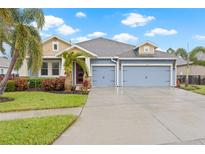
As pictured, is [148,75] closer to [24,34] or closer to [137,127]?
[24,34]

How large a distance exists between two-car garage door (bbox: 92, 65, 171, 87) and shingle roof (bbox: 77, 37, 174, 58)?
132cm

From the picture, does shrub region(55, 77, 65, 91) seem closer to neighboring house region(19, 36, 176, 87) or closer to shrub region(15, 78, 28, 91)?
shrub region(15, 78, 28, 91)

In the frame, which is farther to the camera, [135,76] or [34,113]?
[135,76]

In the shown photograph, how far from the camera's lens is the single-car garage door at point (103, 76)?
73.5 ft

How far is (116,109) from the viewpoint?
31.9ft

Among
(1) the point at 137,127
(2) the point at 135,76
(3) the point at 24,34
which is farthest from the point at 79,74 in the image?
(1) the point at 137,127

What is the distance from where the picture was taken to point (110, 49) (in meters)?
25.3

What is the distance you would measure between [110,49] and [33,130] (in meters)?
19.9

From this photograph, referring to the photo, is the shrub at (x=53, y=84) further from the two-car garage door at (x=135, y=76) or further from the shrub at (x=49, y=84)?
the two-car garage door at (x=135, y=76)

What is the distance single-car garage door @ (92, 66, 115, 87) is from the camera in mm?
22391

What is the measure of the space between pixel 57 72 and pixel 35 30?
9296mm

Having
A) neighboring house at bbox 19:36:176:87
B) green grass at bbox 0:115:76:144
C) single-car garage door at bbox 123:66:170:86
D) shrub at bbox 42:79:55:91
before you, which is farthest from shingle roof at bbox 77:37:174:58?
green grass at bbox 0:115:76:144

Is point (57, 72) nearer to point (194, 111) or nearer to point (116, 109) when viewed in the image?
point (116, 109)

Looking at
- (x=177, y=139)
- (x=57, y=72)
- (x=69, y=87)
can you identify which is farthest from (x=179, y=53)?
(x=177, y=139)
